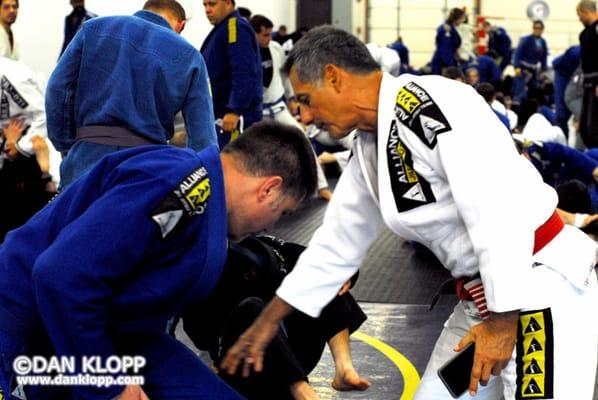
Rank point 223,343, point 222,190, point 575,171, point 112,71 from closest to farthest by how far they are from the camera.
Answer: point 222,190 → point 223,343 → point 112,71 → point 575,171

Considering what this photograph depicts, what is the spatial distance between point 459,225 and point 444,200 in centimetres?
9

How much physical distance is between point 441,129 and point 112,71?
194 centimetres

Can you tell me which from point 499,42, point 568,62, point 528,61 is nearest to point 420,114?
point 568,62

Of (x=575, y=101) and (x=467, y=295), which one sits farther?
(x=575, y=101)

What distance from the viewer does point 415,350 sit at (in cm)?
467

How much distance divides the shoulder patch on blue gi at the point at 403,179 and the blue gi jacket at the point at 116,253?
0.43m

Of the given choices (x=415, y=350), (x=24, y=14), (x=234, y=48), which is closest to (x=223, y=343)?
(x=415, y=350)

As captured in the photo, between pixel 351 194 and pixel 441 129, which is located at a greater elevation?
pixel 441 129

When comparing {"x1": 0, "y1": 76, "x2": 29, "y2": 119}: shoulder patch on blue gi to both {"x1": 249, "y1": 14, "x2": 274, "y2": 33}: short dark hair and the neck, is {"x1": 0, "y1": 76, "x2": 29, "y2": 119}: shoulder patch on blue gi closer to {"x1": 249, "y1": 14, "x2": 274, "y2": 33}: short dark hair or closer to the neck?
the neck

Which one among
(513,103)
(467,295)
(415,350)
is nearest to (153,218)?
(467,295)

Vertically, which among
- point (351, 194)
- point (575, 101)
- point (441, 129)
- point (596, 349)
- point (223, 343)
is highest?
point (441, 129)

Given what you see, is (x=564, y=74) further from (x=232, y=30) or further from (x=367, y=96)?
(x=367, y=96)

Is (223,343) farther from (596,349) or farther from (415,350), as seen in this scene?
(415,350)

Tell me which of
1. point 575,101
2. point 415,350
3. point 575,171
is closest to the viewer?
point 415,350
